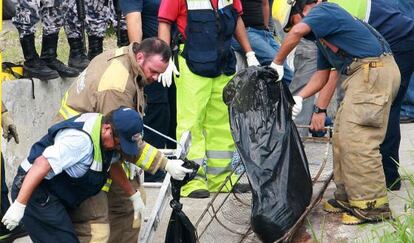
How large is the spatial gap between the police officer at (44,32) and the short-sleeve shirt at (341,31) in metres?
2.15

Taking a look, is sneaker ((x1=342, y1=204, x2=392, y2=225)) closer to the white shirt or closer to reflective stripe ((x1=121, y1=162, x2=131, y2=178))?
reflective stripe ((x1=121, y1=162, x2=131, y2=178))

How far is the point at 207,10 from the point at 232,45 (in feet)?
2.61

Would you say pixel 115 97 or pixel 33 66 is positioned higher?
pixel 115 97

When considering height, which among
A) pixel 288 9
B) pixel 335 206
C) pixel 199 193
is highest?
pixel 288 9

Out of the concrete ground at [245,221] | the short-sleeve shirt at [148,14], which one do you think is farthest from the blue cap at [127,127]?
the short-sleeve shirt at [148,14]

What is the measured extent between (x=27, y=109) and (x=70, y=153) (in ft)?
7.68

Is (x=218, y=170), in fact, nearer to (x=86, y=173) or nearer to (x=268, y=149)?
(x=268, y=149)

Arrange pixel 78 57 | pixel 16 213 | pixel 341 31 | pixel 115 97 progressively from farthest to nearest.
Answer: pixel 78 57 → pixel 341 31 → pixel 115 97 → pixel 16 213

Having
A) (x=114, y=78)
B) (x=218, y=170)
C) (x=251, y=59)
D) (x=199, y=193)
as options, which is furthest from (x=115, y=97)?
(x=251, y=59)

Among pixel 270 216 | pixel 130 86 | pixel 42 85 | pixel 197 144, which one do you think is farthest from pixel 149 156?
pixel 42 85

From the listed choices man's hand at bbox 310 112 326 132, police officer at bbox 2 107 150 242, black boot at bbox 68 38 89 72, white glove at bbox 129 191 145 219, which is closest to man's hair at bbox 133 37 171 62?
police officer at bbox 2 107 150 242

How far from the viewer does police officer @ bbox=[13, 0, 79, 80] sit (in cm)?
651

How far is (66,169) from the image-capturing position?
454cm

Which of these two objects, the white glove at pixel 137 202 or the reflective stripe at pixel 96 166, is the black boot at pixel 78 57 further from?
the reflective stripe at pixel 96 166
